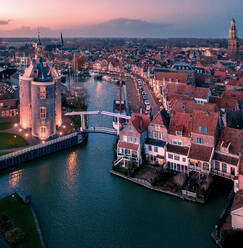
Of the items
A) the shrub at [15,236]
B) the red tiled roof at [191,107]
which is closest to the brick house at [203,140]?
the red tiled roof at [191,107]

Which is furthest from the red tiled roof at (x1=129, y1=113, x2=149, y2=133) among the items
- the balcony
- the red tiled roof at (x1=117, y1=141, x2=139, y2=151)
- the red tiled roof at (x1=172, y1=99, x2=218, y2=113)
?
the balcony

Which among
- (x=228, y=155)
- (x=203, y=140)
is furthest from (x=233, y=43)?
(x=228, y=155)

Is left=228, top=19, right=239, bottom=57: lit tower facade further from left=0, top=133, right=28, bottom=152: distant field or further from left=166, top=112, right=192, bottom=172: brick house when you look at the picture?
left=0, top=133, right=28, bottom=152: distant field

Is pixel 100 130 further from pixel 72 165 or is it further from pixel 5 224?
pixel 5 224

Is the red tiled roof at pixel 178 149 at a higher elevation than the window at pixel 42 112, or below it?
below

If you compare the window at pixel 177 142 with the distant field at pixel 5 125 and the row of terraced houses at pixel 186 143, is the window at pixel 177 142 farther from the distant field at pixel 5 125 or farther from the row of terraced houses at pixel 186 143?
the distant field at pixel 5 125

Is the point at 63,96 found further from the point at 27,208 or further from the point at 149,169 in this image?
the point at 27,208

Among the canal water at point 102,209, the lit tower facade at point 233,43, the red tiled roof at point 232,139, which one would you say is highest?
the lit tower facade at point 233,43
